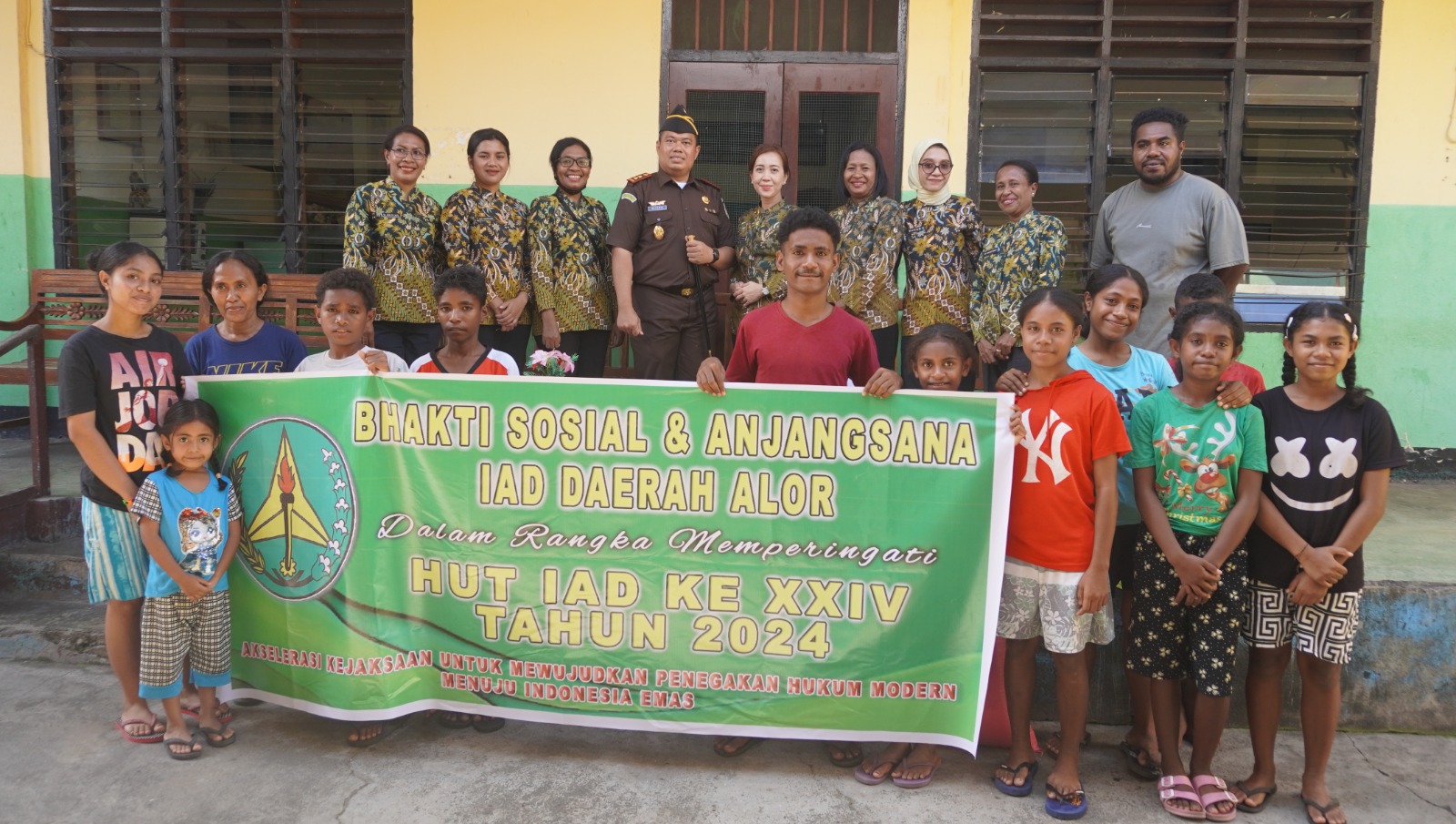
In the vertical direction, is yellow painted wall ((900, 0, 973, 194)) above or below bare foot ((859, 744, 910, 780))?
above

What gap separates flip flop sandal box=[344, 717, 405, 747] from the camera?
2.91m

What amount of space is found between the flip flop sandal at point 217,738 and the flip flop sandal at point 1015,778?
91.6 inches

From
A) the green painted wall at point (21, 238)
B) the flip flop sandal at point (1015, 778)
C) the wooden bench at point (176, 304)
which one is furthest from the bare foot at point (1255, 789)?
the green painted wall at point (21, 238)

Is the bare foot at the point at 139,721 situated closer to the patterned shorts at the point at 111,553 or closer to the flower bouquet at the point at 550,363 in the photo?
the patterned shorts at the point at 111,553

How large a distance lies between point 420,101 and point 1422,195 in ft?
18.8

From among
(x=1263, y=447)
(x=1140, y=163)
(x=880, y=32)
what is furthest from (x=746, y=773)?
(x=880, y=32)

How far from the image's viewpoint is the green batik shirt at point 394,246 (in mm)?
4184

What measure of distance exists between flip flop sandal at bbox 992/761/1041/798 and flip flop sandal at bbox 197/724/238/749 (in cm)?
233

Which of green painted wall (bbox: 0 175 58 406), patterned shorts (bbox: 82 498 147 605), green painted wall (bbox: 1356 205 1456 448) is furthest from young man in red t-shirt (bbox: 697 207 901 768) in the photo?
green painted wall (bbox: 0 175 58 406)

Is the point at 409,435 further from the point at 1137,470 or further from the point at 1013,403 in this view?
the point at 1137,470

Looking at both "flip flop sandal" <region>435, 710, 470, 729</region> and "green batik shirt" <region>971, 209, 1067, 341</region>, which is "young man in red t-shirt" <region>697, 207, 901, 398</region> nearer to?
"green batik shirt" <region>971, 209, 1067, 341</region>

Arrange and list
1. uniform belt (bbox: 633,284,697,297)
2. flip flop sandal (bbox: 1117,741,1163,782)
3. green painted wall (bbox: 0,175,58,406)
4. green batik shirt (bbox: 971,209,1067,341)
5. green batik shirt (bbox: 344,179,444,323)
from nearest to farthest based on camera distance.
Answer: flip flop sandal (bbox: 1117,741,1163,782)
green batik shirt (bbox: 971,209,1067,341)
green batik shirt (bbox: 344,179,444,323)
uniform belt (bbox: 633,284,697,297)
green painted wall (bbox: 0,175,58,406)

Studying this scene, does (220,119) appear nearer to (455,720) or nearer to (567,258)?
(567,258)

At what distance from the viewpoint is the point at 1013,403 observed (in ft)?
8.88
